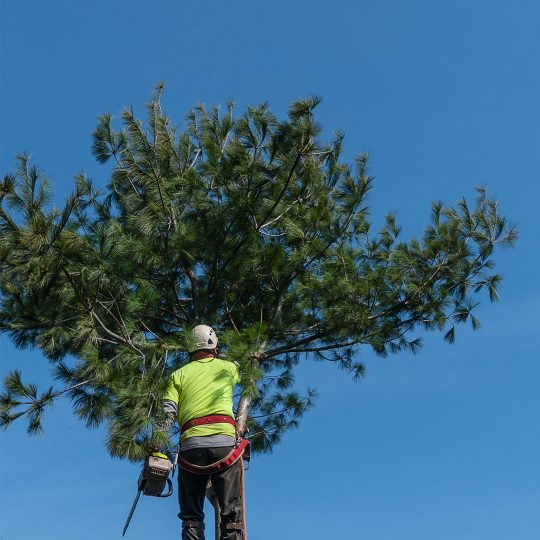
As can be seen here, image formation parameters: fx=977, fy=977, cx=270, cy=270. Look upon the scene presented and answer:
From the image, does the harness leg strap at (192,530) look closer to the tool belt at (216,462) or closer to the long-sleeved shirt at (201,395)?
the tool belt at (216,462)

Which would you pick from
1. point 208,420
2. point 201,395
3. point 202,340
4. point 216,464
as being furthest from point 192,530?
point 202,340

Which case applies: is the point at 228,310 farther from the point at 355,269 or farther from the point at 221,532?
the point at 221,532

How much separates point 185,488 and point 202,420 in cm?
46

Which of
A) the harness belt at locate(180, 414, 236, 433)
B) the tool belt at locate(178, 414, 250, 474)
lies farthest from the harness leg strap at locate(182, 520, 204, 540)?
the harness belt at locate(180, 414, 236, 433)

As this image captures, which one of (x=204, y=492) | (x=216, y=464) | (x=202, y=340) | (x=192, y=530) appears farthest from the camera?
(x=202, y=340)

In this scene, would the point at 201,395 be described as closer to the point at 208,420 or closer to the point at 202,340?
the point at 208,420

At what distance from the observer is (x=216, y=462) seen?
6438mm

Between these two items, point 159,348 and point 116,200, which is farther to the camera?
point 116,200

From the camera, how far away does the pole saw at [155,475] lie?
261 inches

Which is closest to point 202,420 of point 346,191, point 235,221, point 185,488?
point 185,488

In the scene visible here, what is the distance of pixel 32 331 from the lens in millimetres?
9273

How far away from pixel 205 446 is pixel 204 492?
1.10 ft

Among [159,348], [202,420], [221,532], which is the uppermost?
[159,348]

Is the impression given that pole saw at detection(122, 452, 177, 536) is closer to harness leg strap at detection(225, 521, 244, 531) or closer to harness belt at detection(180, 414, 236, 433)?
harness belt at detection(180, 414, 236, 433)
